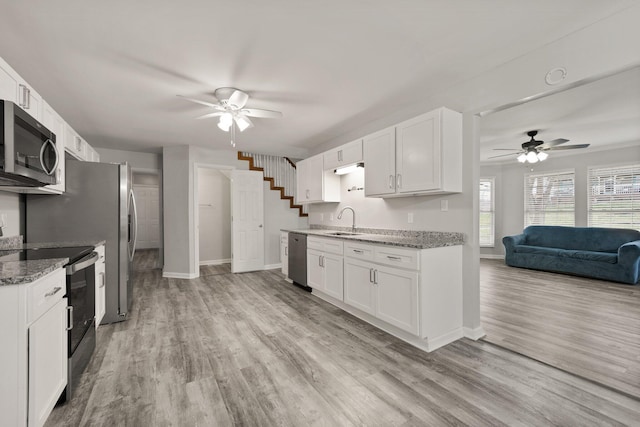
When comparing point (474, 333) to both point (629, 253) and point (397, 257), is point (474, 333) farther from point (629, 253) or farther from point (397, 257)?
point (629, 253)

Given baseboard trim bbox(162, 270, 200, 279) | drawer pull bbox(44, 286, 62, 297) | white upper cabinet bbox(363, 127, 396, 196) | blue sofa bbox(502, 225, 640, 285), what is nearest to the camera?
drawer pull bbox(44, 286, 62, 297)

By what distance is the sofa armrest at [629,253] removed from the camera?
4.45 meters

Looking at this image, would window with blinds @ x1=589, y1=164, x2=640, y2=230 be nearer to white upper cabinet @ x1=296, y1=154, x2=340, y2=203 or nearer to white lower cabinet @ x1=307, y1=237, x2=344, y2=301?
white upper cabinet @ x1=296, y1=154, x2=340, y2=203

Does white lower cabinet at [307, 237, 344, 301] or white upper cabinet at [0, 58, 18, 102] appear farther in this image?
white lower cabinet at [307, 237, 344, 301]

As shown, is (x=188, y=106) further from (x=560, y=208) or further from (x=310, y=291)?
(x=560, y=208)

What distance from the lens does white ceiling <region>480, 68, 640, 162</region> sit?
9.77 ft

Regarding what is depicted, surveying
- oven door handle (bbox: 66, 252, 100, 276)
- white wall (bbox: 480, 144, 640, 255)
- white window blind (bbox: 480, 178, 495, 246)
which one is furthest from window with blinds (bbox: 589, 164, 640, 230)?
oven door handle (bbox: 66, 252, 100, 276)

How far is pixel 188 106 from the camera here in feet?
11.0

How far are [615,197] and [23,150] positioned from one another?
845 cm

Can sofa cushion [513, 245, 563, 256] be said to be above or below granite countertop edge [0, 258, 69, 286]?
below

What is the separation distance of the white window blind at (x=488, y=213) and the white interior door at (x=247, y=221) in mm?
5566

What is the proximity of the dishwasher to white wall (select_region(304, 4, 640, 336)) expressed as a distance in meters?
1.53

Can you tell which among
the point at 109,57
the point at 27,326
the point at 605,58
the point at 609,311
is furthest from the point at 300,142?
the point at 609,311

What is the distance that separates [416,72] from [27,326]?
320 centimetres
